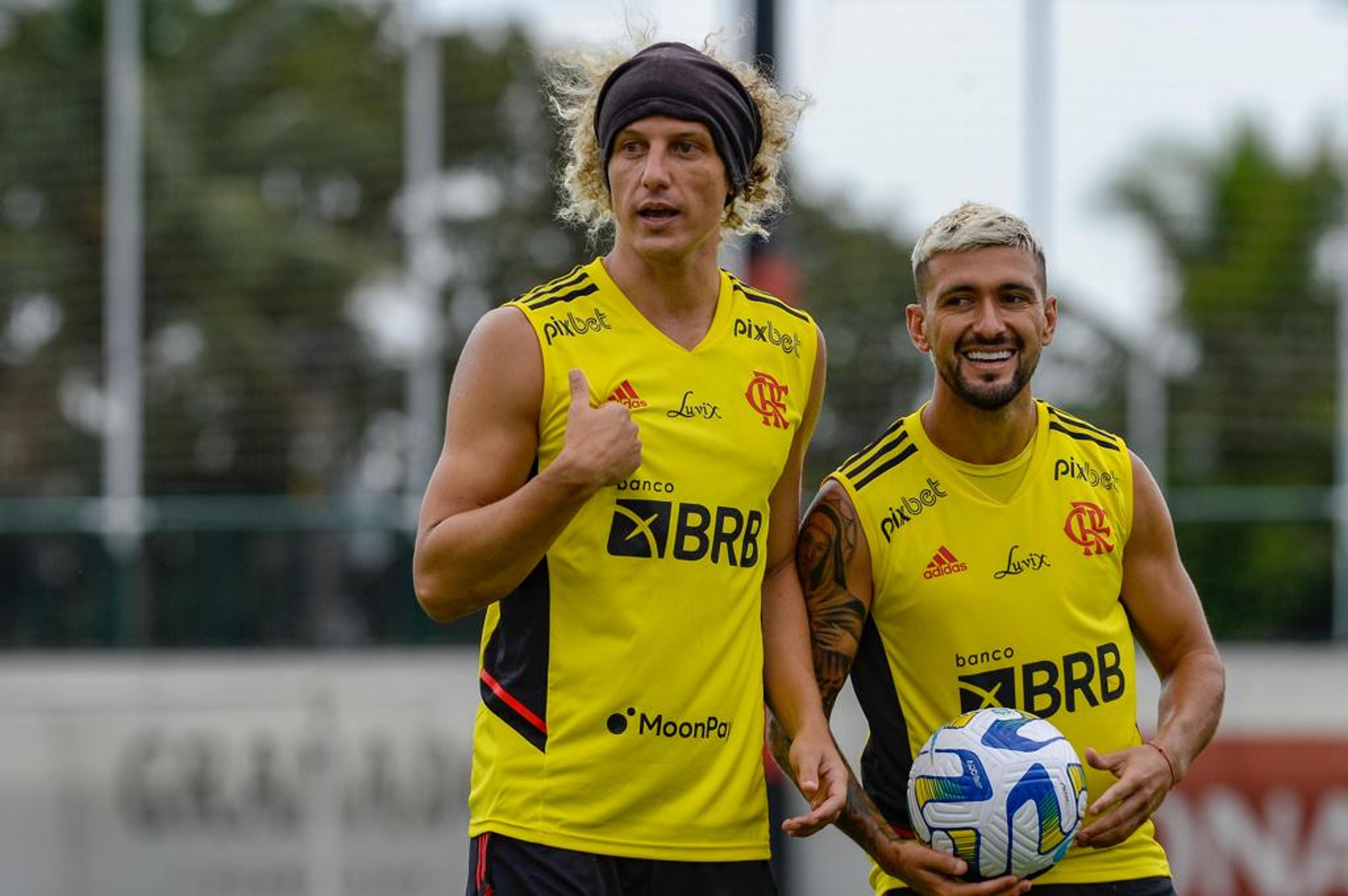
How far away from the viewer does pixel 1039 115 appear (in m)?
18.3

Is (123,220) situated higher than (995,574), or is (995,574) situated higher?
(123,220)

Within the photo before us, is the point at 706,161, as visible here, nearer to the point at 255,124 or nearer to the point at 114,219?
the point at 114,219

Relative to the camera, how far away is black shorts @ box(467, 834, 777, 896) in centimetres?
430

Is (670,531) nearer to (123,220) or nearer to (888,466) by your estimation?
(888,466)

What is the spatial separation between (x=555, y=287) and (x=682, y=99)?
48cm

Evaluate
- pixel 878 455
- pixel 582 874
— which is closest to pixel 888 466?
pixel 878 455

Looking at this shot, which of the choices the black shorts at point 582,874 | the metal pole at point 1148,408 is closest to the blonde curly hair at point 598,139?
the black shorts at point 582,874

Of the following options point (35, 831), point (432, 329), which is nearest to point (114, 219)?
→ point (432, 329)

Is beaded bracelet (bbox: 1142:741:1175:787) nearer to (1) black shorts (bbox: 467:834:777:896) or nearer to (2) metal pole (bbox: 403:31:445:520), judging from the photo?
(1) black shorts (bbox: 467:834:777:896)

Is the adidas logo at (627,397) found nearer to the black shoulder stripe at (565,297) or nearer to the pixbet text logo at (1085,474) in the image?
the black shoulder stripe at (565,297)

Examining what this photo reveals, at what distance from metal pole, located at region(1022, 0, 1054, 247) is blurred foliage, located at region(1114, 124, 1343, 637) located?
2.95 m

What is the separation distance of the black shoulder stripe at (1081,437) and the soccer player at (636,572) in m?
0.76

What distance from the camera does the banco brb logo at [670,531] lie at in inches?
170

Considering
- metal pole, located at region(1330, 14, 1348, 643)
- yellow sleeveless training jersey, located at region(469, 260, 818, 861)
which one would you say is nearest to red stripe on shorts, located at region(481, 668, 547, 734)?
yellow sleeveless training jersey, located at region(469, 260, 818, 861)
